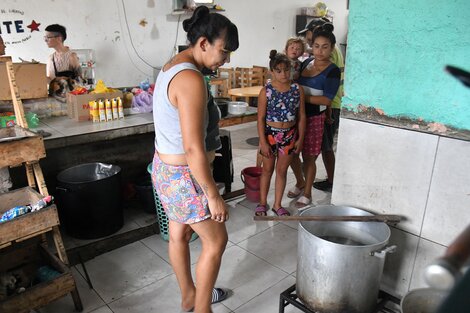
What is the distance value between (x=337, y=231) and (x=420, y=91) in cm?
79

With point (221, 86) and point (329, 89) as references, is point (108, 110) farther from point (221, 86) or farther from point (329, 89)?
point (221, 86)

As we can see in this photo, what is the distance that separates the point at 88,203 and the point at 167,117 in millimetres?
1222

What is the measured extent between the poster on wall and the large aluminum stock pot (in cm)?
462

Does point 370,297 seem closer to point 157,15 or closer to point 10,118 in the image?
point 10,118

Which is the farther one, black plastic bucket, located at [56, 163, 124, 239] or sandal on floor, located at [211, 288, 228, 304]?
black plastic bucket, located at [56, 163, 124, 239]

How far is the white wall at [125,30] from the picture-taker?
15.6ft

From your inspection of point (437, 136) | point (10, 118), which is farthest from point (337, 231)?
point (10, 118)

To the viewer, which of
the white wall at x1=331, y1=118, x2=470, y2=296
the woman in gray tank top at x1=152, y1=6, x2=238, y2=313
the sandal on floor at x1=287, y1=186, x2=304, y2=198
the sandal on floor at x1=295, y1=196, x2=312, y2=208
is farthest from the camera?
the sandal on floor at x1=287, y1=186, x2=304, y2=198

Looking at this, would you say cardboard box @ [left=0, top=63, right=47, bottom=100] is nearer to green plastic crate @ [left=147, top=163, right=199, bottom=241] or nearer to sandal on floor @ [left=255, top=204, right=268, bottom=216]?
green plastic crate @ [left=147, top=163, right=199, bottom=241]

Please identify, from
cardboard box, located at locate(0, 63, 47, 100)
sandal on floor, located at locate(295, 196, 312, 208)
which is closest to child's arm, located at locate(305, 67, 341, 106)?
sandal on floor, located at locate(295, 196, 312, 208)

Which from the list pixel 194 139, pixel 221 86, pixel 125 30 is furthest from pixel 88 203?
pixel 221 86

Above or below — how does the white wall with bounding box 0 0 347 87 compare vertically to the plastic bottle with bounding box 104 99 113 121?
above

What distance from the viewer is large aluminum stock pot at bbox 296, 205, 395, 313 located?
5.05 feet

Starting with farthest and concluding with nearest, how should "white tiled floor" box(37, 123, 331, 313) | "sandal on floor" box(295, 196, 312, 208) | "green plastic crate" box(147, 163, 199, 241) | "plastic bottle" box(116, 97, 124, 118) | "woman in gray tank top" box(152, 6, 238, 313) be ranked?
"sandal on floor" box(295, 196, 312, 208), "plastic bottle" box(116, 97, 124, 118), "green plastic crate" box(147, 163, 199, 241), "white tiled floor" box(37, 123, 331, 313), "woman in gray tank top" box(152, 6, 238, 313)
